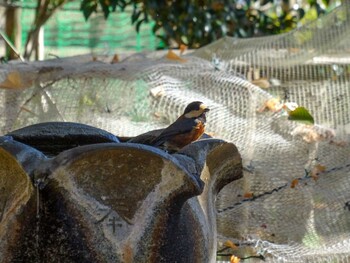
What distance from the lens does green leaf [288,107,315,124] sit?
430 centimetres

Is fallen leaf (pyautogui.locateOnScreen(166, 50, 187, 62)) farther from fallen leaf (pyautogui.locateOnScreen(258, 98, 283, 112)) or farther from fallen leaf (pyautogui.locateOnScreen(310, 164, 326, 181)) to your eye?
fallen leaf (pyautogui.locateOnScreen(310, 164, 326, 181))

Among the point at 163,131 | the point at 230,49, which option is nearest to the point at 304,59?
the point at 230,49

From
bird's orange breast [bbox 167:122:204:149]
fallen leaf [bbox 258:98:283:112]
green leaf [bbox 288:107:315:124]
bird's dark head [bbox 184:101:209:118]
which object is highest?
bird's orange breast [bbox 167:122:204:149]

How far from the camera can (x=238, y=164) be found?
264cm

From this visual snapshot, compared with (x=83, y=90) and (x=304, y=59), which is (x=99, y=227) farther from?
(x=304, y=59)

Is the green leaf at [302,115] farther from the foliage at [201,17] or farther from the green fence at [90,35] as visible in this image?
the green fence at [90,35]

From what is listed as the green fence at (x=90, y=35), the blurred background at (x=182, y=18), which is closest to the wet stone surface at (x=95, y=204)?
the blurred background at (x=182, y=18)

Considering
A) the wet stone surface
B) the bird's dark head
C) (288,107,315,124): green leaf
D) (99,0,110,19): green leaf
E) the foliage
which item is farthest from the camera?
the foliage

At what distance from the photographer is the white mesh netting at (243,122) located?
165 inches

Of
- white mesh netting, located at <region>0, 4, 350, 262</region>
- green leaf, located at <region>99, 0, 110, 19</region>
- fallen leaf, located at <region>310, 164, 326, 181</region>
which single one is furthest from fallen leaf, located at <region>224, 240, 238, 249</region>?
green leaf, located at <region>99, 0, 110, 19</region>

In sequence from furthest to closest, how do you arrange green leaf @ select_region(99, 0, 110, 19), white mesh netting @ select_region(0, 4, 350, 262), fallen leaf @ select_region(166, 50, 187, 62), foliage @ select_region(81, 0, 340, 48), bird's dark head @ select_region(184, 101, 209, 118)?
foliage @ select_region(81, 0, 340, 48) → green leaf @ select_region(99, 0, 110, 19) → fallen leaf @ select_region(166, 50, 187, 62) → white mesh netting @ select_region(0, 4, 350, 262) → bird's dark head @ select_region(184, 101, 209, 118)

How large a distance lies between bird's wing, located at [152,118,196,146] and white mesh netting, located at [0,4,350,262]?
44.9 inches

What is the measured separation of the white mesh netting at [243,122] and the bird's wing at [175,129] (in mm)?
1140

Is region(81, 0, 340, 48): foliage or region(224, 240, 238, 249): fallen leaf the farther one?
→ region(81, 0, 340, 48): foliage
